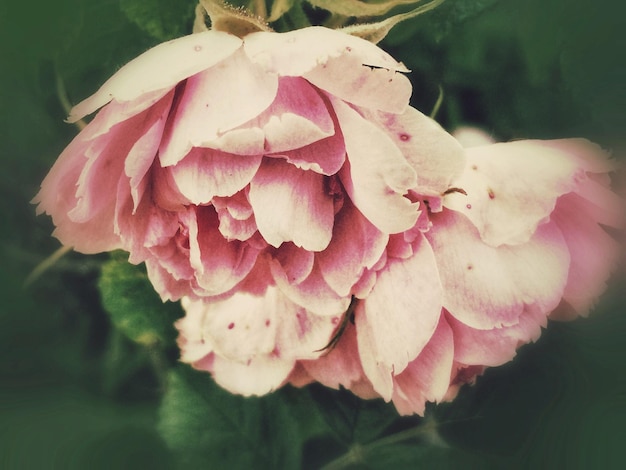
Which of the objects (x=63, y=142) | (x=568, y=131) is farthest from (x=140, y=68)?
(x=568, y=131)

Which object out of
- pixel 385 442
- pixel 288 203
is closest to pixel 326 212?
pixel 288 203

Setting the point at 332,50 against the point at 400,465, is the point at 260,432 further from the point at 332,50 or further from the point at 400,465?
the point at 332,50

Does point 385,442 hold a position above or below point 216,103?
below

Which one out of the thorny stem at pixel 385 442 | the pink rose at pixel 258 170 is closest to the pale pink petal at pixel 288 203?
the pink rose at pixel 258 170

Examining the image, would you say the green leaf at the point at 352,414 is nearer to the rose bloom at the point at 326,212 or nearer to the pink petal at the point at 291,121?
the rose bloom at the point at 326,212

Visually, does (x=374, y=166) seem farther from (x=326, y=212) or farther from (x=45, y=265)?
(x=45, y=265)

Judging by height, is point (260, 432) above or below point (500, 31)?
below
